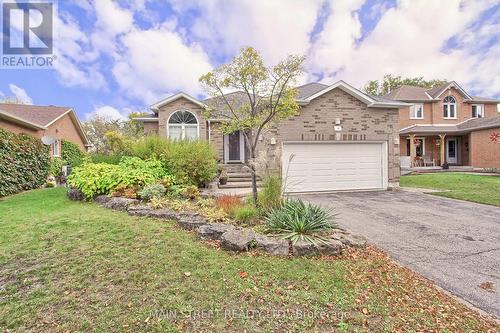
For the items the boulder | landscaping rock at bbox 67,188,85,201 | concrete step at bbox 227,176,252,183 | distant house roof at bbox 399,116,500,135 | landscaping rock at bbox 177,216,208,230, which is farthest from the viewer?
distant house roof at bbox 399,116,500,135

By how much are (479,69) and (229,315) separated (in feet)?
94.3

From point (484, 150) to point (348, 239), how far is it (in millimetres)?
22945

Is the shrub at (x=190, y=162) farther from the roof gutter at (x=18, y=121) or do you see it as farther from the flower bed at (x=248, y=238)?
the roof gutter at (x=18, y=121)

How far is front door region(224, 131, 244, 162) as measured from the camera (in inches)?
617

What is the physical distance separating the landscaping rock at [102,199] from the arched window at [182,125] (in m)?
7.42

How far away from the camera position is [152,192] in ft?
23.3

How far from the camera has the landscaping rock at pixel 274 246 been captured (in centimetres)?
395

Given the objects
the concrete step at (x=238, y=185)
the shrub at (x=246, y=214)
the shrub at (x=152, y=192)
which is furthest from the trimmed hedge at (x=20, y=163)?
the shrub at (x=246, y=214)

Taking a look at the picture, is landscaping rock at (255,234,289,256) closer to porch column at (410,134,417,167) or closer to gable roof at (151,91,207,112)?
gable roof at (151,91,207,112)

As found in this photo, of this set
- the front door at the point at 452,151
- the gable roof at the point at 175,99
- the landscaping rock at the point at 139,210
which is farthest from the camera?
the front door at the point at 452,151

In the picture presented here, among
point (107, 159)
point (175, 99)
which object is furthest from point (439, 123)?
point (107, 159)

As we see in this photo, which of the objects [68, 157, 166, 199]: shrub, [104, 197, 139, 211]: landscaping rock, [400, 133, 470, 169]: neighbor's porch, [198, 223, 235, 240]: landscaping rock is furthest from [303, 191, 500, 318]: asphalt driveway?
[400, 133, 470, 169]: neighbor's porch

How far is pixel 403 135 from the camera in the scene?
2280 cm

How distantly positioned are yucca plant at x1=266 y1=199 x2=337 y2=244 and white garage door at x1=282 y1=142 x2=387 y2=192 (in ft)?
19.9
